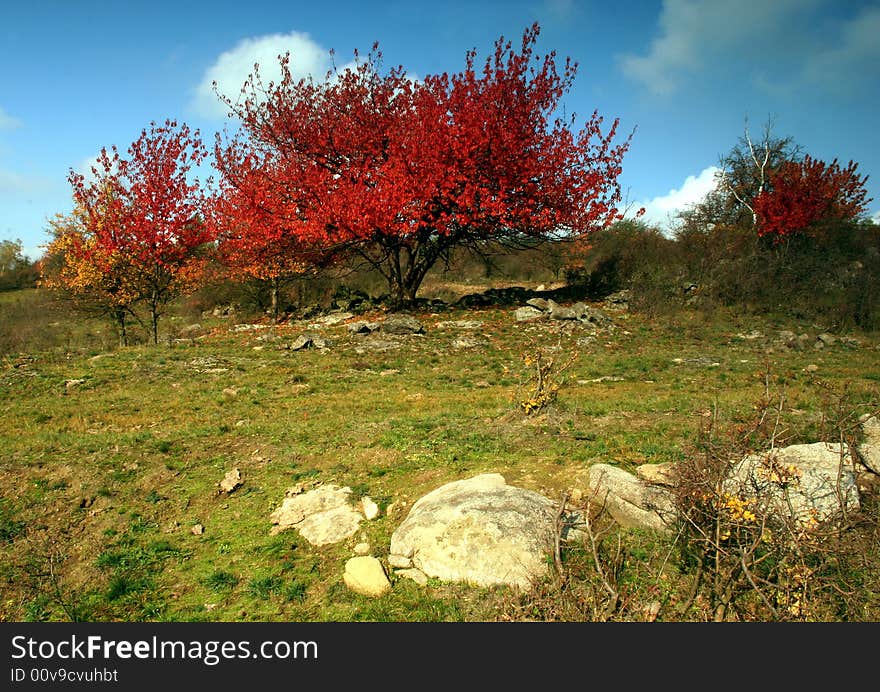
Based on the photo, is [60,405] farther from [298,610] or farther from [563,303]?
[563,303]

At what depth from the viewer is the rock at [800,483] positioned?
373cm

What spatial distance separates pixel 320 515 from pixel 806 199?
1039 inches

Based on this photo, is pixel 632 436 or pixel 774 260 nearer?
pixel 632 436

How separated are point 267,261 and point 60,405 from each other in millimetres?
10959

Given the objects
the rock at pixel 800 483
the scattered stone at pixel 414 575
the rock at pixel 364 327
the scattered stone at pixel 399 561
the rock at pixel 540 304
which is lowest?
the scattered stone at pixel 414 575

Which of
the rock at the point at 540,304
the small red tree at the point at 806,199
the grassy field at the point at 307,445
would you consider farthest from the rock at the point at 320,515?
the small red tree at the point at 806,199

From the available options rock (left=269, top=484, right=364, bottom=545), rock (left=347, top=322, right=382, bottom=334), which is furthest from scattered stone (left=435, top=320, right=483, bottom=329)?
rock (left=269, top=484, right=364, bottom=545)

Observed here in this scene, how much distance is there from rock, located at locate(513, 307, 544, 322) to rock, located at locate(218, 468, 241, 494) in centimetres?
1205

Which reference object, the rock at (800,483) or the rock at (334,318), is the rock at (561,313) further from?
the rock at (800,483)

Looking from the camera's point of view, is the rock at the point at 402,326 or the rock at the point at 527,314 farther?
the rock at the point at 527,314

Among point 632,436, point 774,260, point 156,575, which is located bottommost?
point 156,575

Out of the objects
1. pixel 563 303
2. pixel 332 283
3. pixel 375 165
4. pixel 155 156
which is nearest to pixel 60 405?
pixel 155 156

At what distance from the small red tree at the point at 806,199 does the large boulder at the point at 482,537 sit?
24247mm

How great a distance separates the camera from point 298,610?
3.90 m
